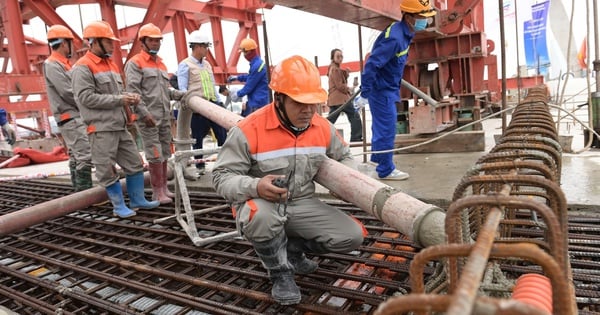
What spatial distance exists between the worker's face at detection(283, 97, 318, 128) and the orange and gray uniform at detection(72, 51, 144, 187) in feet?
7.19

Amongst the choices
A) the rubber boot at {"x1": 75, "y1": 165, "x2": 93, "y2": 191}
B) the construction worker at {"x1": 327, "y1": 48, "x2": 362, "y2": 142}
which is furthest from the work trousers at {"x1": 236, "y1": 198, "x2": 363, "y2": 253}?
the construction worker at {"x1": 327, "y1": 48, "x2": 362, "y2": 142}

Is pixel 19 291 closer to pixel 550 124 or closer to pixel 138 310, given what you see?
pixel 138 310

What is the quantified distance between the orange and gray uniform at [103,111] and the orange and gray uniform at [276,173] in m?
2.05

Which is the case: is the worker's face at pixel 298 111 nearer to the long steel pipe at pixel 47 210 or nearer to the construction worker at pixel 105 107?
the construction worker at pixel 105 107

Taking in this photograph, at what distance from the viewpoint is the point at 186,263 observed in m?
2.63

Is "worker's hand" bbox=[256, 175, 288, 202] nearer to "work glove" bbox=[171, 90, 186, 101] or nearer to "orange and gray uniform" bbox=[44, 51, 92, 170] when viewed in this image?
"work glove" bbox=[171, 90, 186, 101]

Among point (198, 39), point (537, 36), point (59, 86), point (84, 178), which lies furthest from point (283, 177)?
point (537, 36)

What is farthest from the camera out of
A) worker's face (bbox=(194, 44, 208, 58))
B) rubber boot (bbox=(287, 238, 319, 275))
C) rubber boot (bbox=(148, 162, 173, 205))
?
worker's face (bbox=(194, 44, 208, 58))

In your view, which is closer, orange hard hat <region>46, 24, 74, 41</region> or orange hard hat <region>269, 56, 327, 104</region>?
orange hard hat <region>269, 56, 327, 104</region>

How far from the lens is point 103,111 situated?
3621mm

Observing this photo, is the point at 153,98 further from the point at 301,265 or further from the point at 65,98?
the point at 301,265

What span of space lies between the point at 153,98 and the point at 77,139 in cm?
108

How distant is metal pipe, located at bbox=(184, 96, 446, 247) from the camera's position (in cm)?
159

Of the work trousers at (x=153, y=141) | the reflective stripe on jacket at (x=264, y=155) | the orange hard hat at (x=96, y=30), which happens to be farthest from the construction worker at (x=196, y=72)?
the reflective stripe on jacket at (x=264, y=155)
